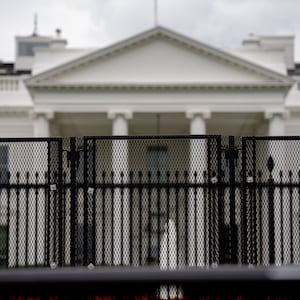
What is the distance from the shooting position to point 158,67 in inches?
1640

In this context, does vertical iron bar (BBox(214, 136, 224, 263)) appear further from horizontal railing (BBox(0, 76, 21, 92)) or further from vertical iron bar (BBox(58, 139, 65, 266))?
horizontal railing (BBox(0, 76, 21, 92))

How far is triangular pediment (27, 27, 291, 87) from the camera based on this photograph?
133ft

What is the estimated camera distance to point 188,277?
83.7 inches

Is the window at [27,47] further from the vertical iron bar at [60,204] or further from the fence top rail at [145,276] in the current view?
the fence top rail at [145,276]

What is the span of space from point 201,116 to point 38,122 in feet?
28.4

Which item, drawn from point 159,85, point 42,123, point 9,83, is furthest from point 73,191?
point 9,83

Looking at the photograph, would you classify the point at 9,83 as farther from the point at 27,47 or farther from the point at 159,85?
the point at 27,47

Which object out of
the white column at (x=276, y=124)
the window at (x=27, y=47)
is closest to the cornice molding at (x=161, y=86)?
the white column at (x=276, y=124)

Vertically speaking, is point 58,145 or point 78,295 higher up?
point 58,145

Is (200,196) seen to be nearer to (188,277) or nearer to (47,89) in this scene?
(188,277)

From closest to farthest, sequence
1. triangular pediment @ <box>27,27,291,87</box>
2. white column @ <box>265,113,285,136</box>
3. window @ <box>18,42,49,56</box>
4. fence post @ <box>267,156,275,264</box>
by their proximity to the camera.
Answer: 1. fence post @ <box>267,156,275,264</box>
2. triangular pediment @ <box>27,27,291,87</box>
3. white column @ <box>265,113,285,136</box>
4. window @ <box>18,42,49,56</box>

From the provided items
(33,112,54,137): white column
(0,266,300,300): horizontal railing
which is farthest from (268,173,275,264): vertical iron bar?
(33,112,54,137): white column

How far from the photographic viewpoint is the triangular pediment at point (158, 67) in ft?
133

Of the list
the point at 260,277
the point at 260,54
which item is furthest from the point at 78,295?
the point at 260,54
